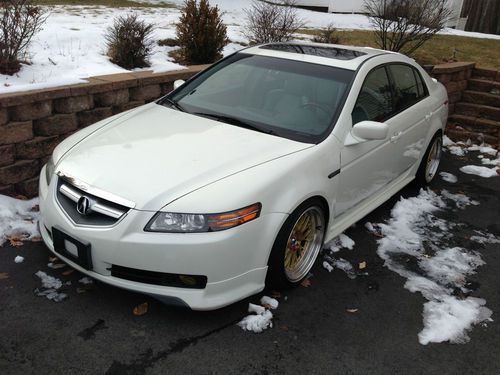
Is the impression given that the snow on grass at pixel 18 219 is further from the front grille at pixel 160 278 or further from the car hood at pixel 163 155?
the front grille at pixel 160 278

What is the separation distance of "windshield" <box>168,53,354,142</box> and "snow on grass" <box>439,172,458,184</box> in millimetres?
2714

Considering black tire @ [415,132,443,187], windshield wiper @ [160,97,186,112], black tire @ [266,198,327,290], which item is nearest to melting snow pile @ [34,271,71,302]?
black tire @ [266,198,327,290]

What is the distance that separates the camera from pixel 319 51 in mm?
4477

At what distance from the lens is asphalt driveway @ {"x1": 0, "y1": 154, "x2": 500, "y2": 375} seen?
9.32 feet

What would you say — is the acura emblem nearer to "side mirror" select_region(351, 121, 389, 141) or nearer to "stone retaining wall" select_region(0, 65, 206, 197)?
"stone retaining wall" select_region(0, 65, 206, 197)

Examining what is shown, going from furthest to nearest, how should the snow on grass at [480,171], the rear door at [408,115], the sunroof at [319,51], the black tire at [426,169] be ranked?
1. the snow on grass at [480,171]
2. the black tire at [426,169]
3. the rear door at [408,115]
4. the sunroof at [319,51]

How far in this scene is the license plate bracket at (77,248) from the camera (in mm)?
2977

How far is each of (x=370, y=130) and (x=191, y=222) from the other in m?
1.57

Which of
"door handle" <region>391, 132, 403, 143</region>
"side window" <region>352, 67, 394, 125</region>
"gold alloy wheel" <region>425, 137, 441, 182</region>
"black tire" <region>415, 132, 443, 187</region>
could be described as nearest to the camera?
"side window" <region>352, 67, 394, 125</region>

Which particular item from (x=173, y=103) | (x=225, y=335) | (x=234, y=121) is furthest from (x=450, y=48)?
(x=225, y=335)

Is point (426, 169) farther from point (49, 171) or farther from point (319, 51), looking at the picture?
point (49, 171)

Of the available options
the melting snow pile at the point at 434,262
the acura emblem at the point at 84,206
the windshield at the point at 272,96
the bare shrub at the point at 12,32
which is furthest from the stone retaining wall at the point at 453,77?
the acura emblem at the point at 84,206

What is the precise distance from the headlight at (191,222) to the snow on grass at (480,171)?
179 inches

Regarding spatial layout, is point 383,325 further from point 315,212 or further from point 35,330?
point 35,330
